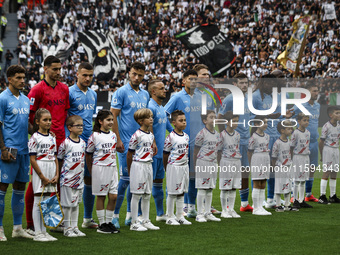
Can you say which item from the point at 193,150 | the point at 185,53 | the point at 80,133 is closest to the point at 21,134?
the point at 80,133

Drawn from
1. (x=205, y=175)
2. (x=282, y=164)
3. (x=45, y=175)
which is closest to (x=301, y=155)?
(x=282, y=164)

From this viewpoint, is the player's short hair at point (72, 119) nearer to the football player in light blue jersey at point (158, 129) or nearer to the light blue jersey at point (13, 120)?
the light blue jersey at point (13, 120)

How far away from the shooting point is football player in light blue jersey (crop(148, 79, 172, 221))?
8.67 metres

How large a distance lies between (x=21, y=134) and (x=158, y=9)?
35118 mm

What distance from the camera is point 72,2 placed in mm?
42375

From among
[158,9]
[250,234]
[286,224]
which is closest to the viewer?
[250,234]

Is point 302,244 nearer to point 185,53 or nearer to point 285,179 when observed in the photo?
point 285,179

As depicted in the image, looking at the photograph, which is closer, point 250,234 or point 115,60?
point 250,234

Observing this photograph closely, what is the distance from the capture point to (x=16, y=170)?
738 cm

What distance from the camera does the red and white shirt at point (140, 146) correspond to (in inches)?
316

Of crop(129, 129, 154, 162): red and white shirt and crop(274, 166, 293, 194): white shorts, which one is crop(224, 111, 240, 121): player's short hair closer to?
crop(274, 166, 293, 194): white shorts

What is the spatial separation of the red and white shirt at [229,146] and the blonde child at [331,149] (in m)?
2.52

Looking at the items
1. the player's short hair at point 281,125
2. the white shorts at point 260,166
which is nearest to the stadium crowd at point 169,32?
the player's short hair at point 281,125

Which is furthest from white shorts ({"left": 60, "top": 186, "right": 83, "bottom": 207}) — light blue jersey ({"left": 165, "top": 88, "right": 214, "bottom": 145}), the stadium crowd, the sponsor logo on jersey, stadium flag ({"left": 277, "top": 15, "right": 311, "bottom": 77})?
the stadium crowd
